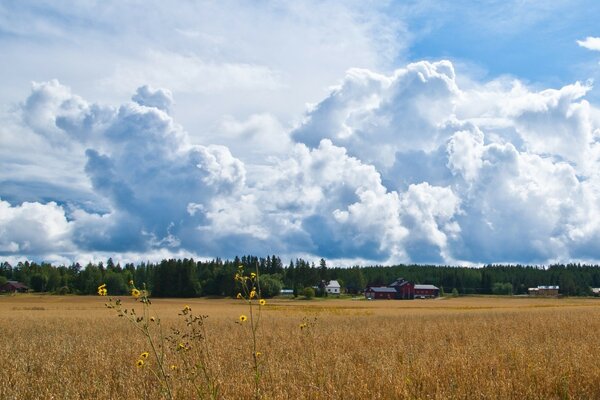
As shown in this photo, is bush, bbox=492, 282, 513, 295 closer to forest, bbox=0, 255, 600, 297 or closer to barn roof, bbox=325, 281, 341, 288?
forest, bbox=0, 255, 600, 297

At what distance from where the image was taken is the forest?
128250 mm

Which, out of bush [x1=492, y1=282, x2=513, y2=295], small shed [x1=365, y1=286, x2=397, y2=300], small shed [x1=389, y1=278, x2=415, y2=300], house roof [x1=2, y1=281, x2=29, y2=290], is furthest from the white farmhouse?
house roof [x1=2, y1=281, x2=29, y2=290]

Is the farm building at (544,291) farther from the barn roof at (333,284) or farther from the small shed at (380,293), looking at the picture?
the barn roof at (333,284)

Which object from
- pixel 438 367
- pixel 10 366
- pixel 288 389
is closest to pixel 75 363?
pixel 10 366

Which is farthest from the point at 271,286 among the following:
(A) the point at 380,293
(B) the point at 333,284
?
(A) the point at 380,293

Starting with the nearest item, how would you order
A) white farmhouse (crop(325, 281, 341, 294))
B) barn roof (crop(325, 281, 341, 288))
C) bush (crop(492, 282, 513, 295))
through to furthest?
white farmhouse (crop(325, 281, 341, 294))
barn roof (crop(325, 281, 341, 288))
bush (crop(492, 282, 513, 295))

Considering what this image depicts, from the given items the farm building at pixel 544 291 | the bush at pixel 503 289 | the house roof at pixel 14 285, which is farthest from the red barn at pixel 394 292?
the house roof at pixel 14 285

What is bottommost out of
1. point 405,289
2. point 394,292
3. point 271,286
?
point 394,292

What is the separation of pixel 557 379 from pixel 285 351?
7016 mm

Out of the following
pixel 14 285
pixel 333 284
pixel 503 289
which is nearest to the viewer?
pixel 333 284

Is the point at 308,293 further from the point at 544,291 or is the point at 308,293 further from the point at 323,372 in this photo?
the point at 323,372

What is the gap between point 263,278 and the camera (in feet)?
375

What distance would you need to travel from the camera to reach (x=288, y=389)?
886 centimetres

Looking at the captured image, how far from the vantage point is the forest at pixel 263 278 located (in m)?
128
